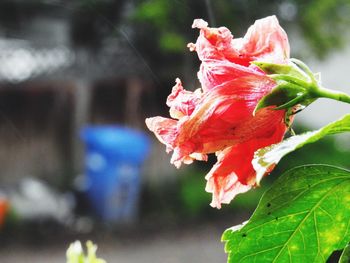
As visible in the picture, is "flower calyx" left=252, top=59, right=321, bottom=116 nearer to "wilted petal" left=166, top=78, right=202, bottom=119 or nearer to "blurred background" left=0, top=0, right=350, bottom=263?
"wilted petal" left=166, top=78, right=202, bottom=119

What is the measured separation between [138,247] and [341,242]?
11.9 ft

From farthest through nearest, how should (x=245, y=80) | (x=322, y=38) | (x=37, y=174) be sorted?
(x=322, y=38)
(x=37, y=174)
(x=245, y=80)

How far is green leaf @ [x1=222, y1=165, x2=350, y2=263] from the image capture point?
0.25m

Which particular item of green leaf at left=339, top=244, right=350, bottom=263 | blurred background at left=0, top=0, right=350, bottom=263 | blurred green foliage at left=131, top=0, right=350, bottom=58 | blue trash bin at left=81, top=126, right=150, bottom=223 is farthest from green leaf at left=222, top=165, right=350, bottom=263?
blue trash bin at left=81, top=126, right=150, bottom=223

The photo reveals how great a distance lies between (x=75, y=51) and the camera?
14.1 ft

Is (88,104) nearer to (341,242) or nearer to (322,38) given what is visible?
(322,38)

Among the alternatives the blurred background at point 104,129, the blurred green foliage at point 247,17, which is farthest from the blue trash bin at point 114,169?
the blurred green foliage at point 247,17

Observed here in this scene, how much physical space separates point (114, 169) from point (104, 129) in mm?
279

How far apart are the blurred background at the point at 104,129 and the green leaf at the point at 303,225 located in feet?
11.1

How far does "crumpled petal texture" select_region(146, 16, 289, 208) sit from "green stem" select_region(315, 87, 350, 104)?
0.01 metres

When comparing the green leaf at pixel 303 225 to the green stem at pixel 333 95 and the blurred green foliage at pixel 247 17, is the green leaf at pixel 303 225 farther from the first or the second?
the blurred green foliage at pixel 247 17

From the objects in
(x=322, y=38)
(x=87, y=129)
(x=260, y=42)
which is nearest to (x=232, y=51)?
(x=260, y=42)

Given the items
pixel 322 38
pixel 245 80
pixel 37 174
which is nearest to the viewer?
pixel 245 80

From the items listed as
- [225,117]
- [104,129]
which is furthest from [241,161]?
[104,129]
